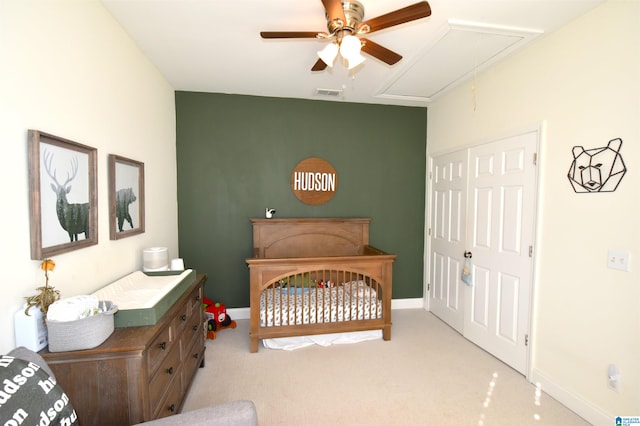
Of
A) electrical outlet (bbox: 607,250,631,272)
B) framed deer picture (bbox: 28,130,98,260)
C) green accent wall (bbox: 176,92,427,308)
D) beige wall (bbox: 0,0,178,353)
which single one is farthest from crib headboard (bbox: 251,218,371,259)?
electrical outlet (bbox: 607,250,631,272)

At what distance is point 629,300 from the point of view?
1700mm

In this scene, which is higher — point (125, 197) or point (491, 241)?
point (125, 197)

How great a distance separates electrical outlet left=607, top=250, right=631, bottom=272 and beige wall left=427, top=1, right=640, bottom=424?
0.10 ft

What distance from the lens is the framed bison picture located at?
1.96 m

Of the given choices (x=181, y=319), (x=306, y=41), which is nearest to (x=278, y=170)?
(x=306, y=41)

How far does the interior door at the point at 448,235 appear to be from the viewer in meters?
3.17

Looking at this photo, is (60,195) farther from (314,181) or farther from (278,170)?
(314,181)

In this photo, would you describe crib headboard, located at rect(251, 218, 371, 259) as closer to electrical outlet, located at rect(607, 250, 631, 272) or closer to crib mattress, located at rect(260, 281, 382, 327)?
crib mattress, located at rect(260, 281, 382, 327)

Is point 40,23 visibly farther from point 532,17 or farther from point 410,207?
point 410,207

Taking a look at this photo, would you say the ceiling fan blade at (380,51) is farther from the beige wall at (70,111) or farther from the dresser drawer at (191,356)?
the dresser drawer at (191,356)

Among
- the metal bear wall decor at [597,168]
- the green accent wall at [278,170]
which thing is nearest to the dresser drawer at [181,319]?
the green accent wall at [278,170]

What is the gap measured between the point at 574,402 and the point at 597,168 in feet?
5.18

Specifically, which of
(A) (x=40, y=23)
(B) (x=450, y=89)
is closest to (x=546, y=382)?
(B) (x=450, y=89)

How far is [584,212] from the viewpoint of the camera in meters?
1.95
